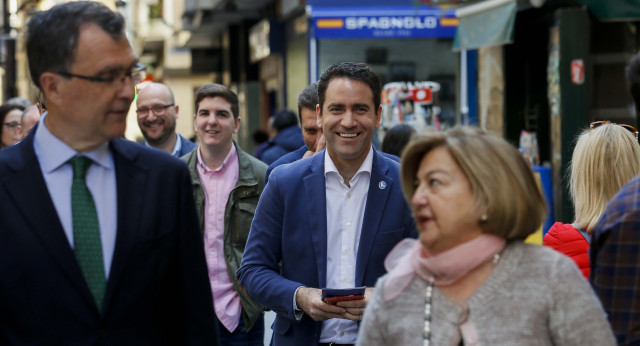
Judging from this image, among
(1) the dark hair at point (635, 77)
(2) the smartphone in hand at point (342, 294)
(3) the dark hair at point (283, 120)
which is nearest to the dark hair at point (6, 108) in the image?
(3) the dark hair at point (283, 120)

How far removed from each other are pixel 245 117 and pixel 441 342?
83.9 ft

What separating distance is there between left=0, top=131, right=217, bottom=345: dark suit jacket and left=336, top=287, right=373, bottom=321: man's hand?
1.05 metres

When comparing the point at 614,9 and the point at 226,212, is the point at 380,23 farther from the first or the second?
the point at 226,212

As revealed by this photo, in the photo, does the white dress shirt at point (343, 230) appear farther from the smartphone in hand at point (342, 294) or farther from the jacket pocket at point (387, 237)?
the smartphone in hand at point (342, 294)

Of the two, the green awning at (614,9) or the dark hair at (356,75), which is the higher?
the green awning at (614,9)

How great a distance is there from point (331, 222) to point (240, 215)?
2.04m

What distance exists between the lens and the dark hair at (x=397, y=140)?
8438 millimetres

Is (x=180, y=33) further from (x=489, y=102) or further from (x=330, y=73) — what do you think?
(x=330, y=73)

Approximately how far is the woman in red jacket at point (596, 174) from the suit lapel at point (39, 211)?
267cm

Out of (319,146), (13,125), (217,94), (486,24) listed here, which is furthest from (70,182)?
(486,24)

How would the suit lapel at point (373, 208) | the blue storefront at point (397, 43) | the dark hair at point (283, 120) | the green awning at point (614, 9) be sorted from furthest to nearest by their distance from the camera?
the blue storefront at point (397, 43) → the dark hair at point (283, 120) → the green awning at point (614, 9) → the suit lapel at point (373, 208)

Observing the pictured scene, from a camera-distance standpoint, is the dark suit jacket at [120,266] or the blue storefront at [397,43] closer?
the dark suit jacket at [120,266]

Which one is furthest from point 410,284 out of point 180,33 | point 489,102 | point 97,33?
point 180,33

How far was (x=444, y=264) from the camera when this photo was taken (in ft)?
10.3
